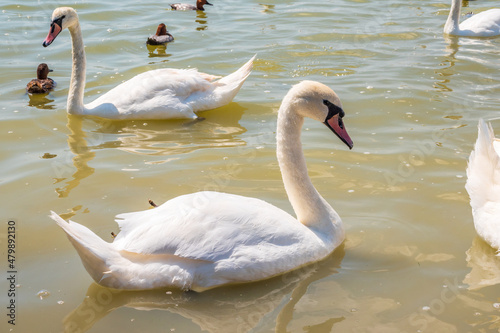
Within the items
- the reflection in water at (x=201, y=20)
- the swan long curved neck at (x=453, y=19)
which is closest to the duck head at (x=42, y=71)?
the reflection in water at (x=201, y=20)

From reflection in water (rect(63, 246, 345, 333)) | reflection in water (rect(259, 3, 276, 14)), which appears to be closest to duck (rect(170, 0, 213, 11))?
reflection in water (rect(259, 3, 276, 14))

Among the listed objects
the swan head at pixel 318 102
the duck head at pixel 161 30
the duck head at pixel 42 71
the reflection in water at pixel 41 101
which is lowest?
the reflection in water at pixel 41 101

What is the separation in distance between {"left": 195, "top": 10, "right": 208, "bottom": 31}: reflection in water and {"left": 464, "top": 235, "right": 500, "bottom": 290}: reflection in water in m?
9.30

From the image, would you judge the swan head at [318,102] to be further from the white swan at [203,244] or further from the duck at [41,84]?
the duck at [41,84]

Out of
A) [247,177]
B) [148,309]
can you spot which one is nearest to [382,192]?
[247,177]

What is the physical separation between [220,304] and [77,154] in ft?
12.6

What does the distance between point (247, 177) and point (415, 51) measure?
594cm

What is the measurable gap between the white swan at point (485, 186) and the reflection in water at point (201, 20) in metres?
9.02

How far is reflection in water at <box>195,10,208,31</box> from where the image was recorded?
14211 millimetres

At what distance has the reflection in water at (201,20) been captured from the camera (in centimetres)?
1421

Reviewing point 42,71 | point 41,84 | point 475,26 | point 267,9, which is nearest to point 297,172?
point 41,84

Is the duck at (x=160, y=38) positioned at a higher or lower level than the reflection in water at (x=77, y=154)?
higher

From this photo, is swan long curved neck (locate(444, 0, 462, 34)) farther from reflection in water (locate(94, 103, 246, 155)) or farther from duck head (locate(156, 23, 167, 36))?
reflection in water (locate(94, 103, 246, 155))

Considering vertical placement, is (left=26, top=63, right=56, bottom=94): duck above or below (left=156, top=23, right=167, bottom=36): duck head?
below
